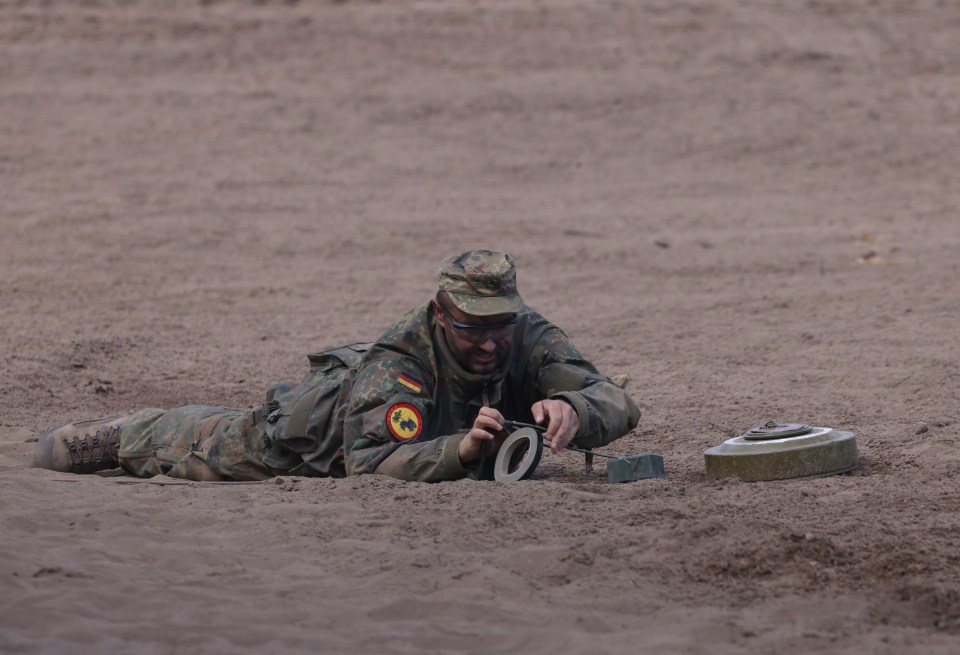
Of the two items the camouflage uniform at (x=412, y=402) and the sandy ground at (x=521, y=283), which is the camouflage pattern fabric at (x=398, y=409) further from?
the sandy ground at (x=521, y=283)

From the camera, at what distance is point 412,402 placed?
5547 mm

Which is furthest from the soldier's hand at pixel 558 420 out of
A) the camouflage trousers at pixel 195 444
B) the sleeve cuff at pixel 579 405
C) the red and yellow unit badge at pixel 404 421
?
the camouflage trousers at pixel 195 444

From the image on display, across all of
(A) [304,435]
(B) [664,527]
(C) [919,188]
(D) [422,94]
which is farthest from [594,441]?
(D) [422,94]

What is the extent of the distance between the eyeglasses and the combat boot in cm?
209

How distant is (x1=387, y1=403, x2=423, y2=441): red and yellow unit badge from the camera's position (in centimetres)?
550

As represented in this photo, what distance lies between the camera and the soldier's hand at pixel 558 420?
5.32 meters

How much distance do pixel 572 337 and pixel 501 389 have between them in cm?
383

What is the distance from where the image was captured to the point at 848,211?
1255cm

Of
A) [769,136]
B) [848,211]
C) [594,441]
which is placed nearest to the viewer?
[594,441]

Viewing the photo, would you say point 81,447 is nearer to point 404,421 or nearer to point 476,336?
point 404,421

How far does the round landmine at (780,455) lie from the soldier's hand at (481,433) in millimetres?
885

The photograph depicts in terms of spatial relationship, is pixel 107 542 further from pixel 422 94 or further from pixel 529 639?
pixel 422 94

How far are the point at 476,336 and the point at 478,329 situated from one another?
34mm

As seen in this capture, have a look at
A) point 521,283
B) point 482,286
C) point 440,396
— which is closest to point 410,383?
point 440,396
